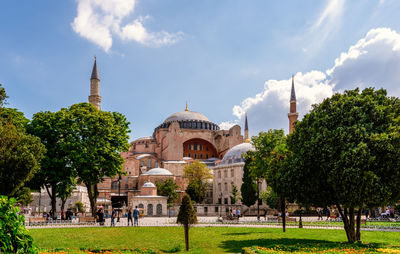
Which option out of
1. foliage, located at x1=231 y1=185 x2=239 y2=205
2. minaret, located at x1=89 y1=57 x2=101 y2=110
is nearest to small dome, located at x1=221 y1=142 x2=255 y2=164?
foliage, located at x1=231 y1=185 x2=239 y2=205

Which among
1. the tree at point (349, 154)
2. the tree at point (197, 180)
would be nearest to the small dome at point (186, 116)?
the tree at point (197, 180)

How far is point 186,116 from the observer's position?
72.4m

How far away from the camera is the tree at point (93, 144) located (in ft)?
Result: 82.5

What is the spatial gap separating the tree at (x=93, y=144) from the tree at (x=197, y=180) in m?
20.5

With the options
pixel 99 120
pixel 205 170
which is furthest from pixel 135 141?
pixel 99 120

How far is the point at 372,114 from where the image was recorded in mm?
12414

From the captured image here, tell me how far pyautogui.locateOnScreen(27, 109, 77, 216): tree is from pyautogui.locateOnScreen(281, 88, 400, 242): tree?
656 inches

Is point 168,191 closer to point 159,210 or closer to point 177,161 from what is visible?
point 159,210

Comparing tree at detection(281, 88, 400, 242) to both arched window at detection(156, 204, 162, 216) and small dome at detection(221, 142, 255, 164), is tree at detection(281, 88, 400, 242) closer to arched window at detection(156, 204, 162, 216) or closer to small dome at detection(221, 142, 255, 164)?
arched window at detection(156, 204, 162, 216)

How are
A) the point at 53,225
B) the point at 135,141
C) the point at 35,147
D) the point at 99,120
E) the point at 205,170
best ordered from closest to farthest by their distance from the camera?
the point at 35,147
the point at 53,225
the point at 99,120
the point at 205,170
the point at 135,141

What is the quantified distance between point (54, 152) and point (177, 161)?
115 ft

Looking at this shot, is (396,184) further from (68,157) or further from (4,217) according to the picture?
(68,157)

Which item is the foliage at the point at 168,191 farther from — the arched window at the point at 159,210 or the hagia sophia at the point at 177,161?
the arched window at the point at 159,210

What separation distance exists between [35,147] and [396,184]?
49.4 feet
